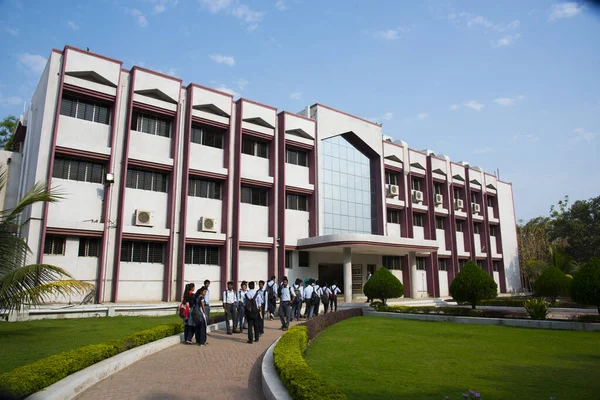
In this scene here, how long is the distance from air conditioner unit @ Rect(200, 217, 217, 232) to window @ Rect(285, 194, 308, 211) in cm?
485

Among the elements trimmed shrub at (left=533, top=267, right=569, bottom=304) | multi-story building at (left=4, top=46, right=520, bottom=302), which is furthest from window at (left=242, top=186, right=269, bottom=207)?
trimmed shrub at (left=533, top=267, right=569, bottom=304)

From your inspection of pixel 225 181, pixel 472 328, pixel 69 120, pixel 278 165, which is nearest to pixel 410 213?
pixel 278 165

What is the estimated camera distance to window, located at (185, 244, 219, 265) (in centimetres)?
2107

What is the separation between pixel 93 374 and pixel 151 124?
16.0 meters

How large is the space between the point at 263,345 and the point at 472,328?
6.65m

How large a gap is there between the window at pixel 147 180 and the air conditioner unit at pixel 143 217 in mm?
1352

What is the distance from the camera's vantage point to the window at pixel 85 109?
61.2ft

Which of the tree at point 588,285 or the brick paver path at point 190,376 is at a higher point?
the tree at point 588,285

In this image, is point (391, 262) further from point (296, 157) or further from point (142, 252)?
point (142, 252)

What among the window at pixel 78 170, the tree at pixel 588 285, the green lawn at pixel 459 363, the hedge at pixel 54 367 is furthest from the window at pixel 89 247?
the tree at pixel 588 285

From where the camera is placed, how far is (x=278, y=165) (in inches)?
968

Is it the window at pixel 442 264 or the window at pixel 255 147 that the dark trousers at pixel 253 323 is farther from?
the window at pixel 442 264

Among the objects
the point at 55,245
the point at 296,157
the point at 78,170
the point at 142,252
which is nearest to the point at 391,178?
the point at 296,157

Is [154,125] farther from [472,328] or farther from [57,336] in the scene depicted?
[472,328]
